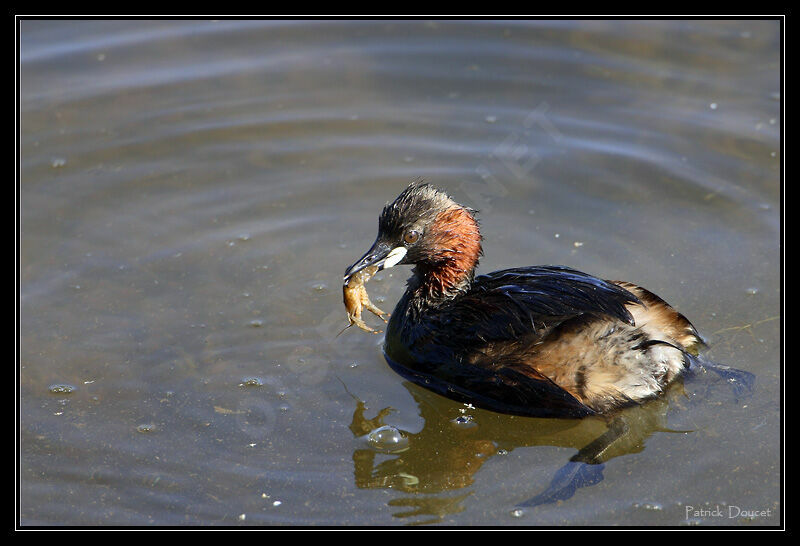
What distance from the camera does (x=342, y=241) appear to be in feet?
22.4

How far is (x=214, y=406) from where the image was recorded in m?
5.39

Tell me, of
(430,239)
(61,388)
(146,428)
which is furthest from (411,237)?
(61,388)

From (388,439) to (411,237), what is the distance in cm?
118

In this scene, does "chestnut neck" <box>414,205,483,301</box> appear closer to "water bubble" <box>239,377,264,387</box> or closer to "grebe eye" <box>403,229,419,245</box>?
"grebe eye" <box>403,229,419,245</box>

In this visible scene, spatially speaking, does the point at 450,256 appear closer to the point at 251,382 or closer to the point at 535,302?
the point at 535,302

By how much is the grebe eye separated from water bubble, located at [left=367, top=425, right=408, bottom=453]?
3.57 ft

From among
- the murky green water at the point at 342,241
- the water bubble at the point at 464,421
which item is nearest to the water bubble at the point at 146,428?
the murky green water at the point at 342,241

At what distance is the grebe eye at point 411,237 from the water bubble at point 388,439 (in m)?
1.09

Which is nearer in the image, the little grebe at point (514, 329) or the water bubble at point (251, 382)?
the little grebe at point (514, 329)

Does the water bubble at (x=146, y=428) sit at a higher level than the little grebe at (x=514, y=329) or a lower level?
lower

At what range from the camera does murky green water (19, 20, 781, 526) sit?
4.87 m

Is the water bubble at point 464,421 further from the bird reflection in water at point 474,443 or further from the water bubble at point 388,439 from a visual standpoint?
the water bubble at point 388,439

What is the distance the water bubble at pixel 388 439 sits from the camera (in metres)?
5.11
